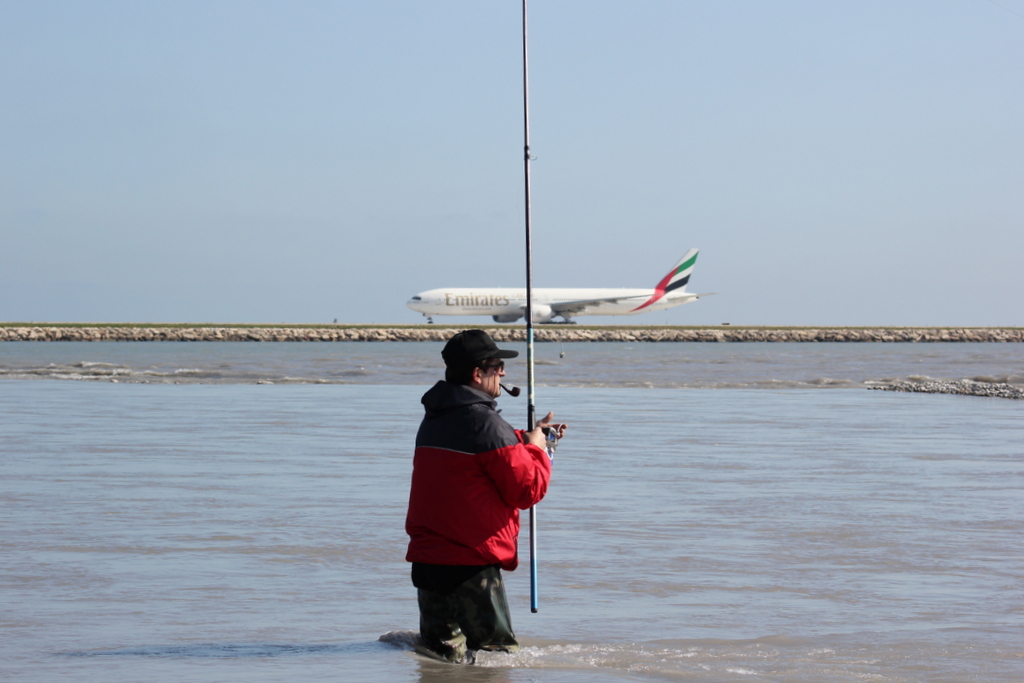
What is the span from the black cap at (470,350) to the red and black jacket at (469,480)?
10 cm

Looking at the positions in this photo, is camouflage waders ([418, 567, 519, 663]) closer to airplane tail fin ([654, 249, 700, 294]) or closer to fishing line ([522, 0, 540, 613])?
fishing line ([522, 0, 540, 613])

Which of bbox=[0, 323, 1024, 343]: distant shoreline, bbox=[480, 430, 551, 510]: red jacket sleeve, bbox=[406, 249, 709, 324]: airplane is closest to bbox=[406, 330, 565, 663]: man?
bbox=[480, 430, 551, 510]: red jacket sleeve

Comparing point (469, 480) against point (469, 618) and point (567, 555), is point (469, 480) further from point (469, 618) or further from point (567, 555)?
point (567, 555)

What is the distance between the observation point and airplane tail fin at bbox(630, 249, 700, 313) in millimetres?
94125

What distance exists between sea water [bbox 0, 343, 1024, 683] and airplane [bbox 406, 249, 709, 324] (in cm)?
6516

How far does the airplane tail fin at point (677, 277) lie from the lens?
309ft

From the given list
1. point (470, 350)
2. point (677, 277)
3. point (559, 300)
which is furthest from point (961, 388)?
point (677, 277)

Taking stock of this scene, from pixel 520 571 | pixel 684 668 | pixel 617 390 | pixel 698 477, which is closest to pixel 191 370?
pixel 617 390

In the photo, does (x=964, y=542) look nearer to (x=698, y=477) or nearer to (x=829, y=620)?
(x=829, y=620)

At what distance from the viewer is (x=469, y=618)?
4.52 m

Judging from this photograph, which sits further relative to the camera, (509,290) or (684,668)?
(509,290)

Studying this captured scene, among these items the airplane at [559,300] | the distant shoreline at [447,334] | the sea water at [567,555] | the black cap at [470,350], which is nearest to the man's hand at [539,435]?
the black cap at [470,350]

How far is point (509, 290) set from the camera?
282 ft

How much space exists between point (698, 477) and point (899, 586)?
4.28m
